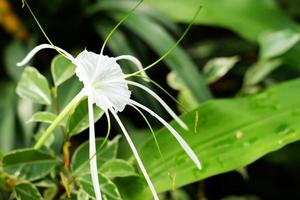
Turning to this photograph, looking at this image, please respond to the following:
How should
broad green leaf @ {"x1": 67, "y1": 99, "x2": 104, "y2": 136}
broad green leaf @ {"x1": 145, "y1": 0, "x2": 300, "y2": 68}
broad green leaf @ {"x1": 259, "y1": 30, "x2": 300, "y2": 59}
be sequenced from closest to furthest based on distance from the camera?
broad green leaf @ {"x1": 67, "y1": 99, "x2": 104, "y2": 136} < broad green leaf @ {"x1": 259, "y1": 30, "x2": 300, "y2": 59} < broad green leaf @ {"x1": 145, "y1": 0, "x2": 300, "y2": 68}

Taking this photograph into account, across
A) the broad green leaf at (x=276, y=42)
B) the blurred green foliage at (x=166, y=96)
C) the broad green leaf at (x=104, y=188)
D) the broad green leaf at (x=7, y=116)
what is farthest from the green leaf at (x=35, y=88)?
the broad green leaf at (x=276, y=42)

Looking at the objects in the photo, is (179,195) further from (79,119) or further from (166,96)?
(79,119)

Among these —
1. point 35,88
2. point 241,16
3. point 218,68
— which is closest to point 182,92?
point 218,68

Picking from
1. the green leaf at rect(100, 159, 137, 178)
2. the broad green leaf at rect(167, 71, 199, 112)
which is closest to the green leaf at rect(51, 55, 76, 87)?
the green leaf at rect(100, 159, 137, 178)

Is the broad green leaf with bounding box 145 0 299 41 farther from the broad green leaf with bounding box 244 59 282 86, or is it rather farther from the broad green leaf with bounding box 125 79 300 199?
the broad green leaf with bounding box 125 79 300 199

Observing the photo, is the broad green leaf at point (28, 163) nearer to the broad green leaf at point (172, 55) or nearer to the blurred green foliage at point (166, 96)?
the blurred green foliage at point (166, 96)

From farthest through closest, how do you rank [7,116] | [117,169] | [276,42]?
1. [7,116]
2. [276,42]
3. [117,169]
